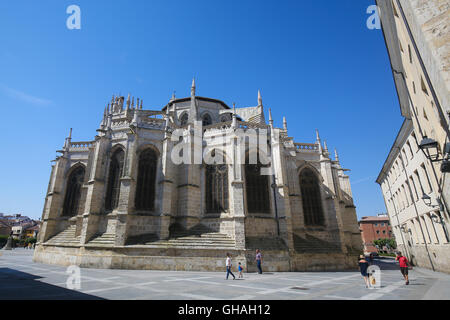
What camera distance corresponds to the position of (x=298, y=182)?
20.0 meters

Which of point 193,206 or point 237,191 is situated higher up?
point 237,191

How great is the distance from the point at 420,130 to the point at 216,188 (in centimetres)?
1260

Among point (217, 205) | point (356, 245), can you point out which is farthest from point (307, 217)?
Answer: point (217, 205)

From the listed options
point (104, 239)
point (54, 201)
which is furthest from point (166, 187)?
point (54, 201)

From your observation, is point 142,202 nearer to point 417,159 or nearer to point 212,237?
point 212,237

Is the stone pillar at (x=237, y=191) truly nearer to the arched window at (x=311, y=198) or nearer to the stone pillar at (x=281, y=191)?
the stone pillar at (x=281, y=191)

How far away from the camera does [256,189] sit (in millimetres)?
17344

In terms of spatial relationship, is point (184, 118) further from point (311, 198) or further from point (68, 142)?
point (311, 198)

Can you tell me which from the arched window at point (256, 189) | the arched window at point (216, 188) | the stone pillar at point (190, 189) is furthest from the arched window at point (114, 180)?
the arched window at point (256, 189)

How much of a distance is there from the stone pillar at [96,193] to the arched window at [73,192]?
4942 millimetres

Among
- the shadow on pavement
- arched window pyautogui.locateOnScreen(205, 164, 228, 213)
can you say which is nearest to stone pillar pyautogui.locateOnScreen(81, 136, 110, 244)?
the shadow on pavement

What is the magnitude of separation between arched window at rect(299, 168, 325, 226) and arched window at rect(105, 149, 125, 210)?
52.5ft
